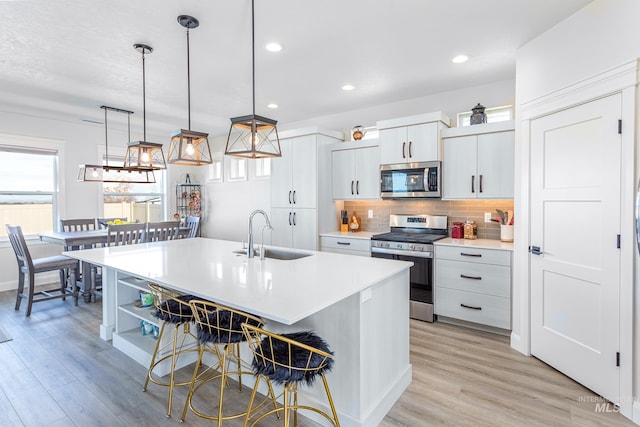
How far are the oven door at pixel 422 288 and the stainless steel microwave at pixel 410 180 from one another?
28.9 inches

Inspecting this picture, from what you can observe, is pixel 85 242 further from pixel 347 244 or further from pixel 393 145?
pixel 393 145

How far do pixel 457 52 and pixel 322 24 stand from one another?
50.8 inches

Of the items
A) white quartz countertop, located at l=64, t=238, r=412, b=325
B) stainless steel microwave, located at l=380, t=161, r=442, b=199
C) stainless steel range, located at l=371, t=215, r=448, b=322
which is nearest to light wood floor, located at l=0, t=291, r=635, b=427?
stainless steel range, located at l=371, t=215, r=448, b=322

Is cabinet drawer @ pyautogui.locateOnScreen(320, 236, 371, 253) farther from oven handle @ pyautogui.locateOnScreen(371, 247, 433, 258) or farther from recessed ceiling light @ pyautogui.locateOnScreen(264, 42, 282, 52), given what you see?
recessed ceiling light @ pyautogui.locateOnScreen(264, 42, 282, 52)

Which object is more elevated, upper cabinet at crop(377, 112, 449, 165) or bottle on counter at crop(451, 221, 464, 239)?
upper cabinet at crop(377, 112, 449, 165)

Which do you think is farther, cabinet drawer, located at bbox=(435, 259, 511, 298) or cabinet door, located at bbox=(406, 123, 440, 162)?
cabinet door, located at bbox=(406, 123, 440, 162)

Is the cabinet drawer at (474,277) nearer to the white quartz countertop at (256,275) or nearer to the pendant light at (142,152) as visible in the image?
the white quartz countertop at (256,275)

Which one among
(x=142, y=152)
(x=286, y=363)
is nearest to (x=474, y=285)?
(x=286, y=363)

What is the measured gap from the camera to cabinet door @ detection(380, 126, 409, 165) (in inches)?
156

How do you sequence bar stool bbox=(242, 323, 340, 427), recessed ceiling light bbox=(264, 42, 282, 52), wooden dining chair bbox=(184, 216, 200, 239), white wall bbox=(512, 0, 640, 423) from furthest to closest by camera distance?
wooden dining chair bbox=(184, 216, 200, 239) → recessed ceiling light bbox=(264, 42, 282, 52) → white wall bbox=(512, 0, 640, 423) → bar stool bbox=(242, 323, 340, 427)

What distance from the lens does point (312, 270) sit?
7.23 feet

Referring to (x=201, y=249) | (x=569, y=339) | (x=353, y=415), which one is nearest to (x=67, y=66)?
(x=201, y=249)

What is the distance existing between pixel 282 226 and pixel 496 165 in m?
2.80

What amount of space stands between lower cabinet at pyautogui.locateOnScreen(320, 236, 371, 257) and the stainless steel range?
0.11 metres
